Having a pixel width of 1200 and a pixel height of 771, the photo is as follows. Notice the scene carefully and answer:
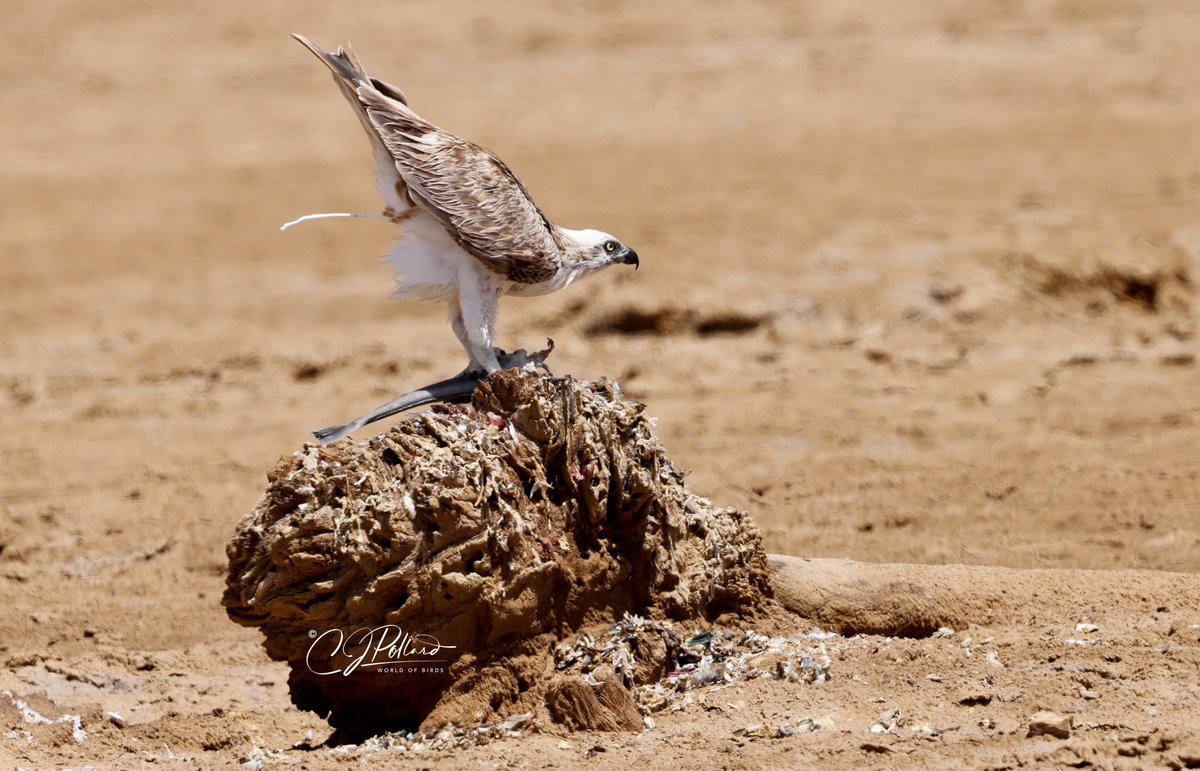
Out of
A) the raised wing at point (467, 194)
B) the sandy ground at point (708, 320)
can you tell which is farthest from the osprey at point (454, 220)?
the sandy ground at point (708, 320)

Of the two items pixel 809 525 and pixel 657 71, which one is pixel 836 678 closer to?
pixel 809 525

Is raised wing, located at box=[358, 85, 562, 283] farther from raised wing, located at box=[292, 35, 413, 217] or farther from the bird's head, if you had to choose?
the bird's head

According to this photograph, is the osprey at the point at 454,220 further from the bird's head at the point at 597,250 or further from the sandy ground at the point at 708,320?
the sandy ground at the point at 708,320

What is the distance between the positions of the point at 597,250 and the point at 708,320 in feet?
19.2

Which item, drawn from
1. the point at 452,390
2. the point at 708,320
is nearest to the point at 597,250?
the point at 452,390

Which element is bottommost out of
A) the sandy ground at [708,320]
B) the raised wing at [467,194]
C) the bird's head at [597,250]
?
the sandy ground at [708,320]

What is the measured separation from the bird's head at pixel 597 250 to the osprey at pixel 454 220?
19 cm

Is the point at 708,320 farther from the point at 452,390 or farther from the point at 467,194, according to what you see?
the point at 467,194

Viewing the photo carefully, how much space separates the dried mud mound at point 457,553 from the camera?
18.4 feet

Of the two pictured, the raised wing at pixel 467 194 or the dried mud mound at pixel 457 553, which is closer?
the dried mud mound at pixel 457 553

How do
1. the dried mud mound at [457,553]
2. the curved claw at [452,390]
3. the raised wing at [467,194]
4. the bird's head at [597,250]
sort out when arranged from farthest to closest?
the bird's head at [597,250], the curved claw at [452,390], the raised wing at [467,194], the dried mud mound at [457,553]

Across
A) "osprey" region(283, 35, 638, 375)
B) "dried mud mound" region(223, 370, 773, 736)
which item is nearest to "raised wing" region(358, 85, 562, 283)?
"osprey" region(283, 35, 638, 375)

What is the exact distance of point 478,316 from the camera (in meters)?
6.31

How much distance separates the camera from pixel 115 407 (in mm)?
12102
